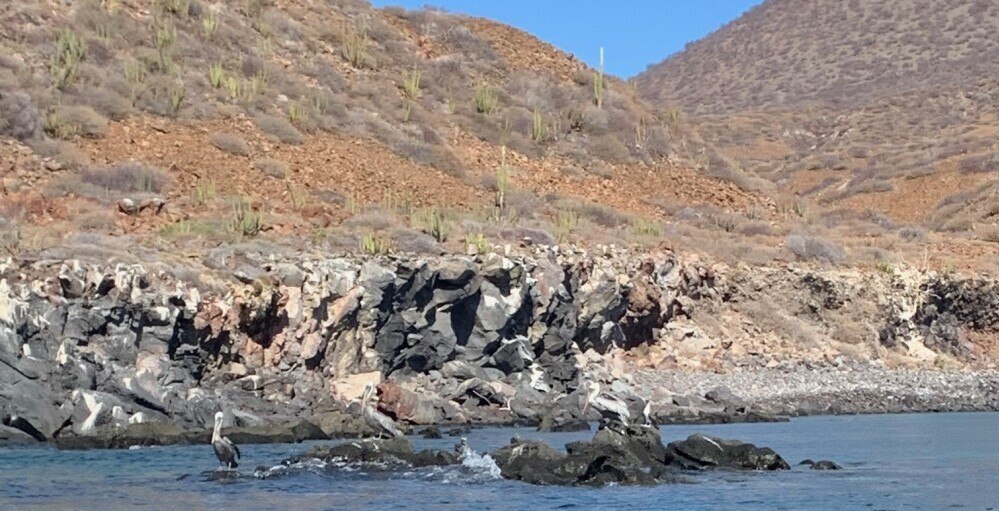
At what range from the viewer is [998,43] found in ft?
343

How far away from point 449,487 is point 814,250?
27731 mm

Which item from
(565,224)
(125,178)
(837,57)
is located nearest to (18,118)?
(125,178)

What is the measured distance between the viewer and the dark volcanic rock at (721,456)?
20719 millimetres

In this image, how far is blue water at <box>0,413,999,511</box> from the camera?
1703 centimetres

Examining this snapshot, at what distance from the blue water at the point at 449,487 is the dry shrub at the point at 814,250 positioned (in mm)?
19731

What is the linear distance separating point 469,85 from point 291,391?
91.1 ft

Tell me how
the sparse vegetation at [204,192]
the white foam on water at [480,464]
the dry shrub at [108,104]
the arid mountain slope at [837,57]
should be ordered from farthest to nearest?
the arid mountain slope at [837,57] < the dry shrub at [108,104] < the sparse vegetation at [204,192] < the white foam on water at [480,464]

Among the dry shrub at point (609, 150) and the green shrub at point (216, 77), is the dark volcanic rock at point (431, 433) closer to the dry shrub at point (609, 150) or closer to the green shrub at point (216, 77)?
the green shrub at point (216, 77)

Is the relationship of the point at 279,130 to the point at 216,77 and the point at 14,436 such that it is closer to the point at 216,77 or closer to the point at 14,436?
the point at 216,77

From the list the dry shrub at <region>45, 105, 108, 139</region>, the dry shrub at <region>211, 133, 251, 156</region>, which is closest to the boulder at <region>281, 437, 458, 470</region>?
the dry shrub at <region>45, 105, 108, 139</region>

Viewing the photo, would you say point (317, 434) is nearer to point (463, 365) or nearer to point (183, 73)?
point (463, 365)

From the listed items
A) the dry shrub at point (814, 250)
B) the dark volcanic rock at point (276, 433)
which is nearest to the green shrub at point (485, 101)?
the dry shrub at point (814, 250)

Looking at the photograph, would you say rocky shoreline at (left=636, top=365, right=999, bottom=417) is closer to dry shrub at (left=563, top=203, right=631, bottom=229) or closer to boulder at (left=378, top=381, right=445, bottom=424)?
boulder at (left=378, top=381, right=445, bottom=424)

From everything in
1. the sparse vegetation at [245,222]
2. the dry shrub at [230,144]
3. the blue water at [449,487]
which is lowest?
the blue water at [449,487]
